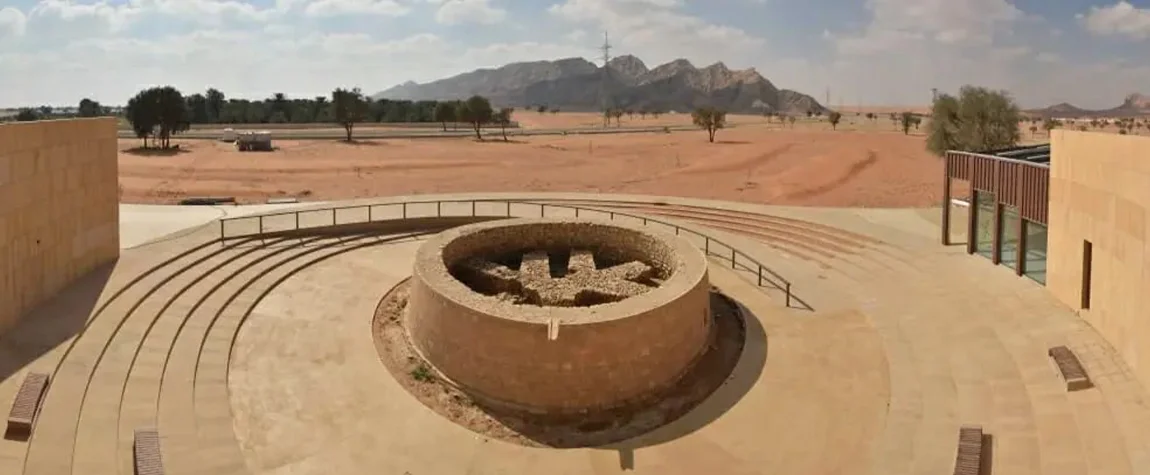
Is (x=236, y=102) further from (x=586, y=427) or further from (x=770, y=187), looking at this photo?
(x=586, y=427)

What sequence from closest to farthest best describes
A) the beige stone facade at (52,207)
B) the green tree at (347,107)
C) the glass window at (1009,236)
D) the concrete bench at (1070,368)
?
the concrete bench at (1070,368)
the beige stone facade at (52,207)
the glass window at (1009,236)
the green tree at (347,107)

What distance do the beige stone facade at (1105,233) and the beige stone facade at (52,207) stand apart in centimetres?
1972

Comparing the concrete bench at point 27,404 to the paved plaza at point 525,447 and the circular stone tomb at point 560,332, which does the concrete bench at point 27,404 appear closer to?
the paved plaza at point 525,447

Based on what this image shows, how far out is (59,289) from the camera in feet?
54.0

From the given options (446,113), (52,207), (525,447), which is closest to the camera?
(525,447)

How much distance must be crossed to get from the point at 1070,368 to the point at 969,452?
10.8ft

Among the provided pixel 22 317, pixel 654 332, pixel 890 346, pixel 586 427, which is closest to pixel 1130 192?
pixel 890 346

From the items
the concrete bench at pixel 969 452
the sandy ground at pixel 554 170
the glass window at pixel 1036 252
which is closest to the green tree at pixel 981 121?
the sandy ground at pixel 554 170

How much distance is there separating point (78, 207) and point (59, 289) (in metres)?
2.24

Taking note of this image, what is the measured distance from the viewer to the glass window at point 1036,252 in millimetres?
17859

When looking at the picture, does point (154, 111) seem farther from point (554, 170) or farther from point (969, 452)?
point (969, 452)

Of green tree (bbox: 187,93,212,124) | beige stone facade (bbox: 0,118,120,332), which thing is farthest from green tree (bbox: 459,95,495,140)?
beige stone facade (bbox: 0,118,120,332)

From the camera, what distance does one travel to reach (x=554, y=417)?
1429 centimetres

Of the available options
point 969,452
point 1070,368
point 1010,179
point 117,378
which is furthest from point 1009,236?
point 117,378
